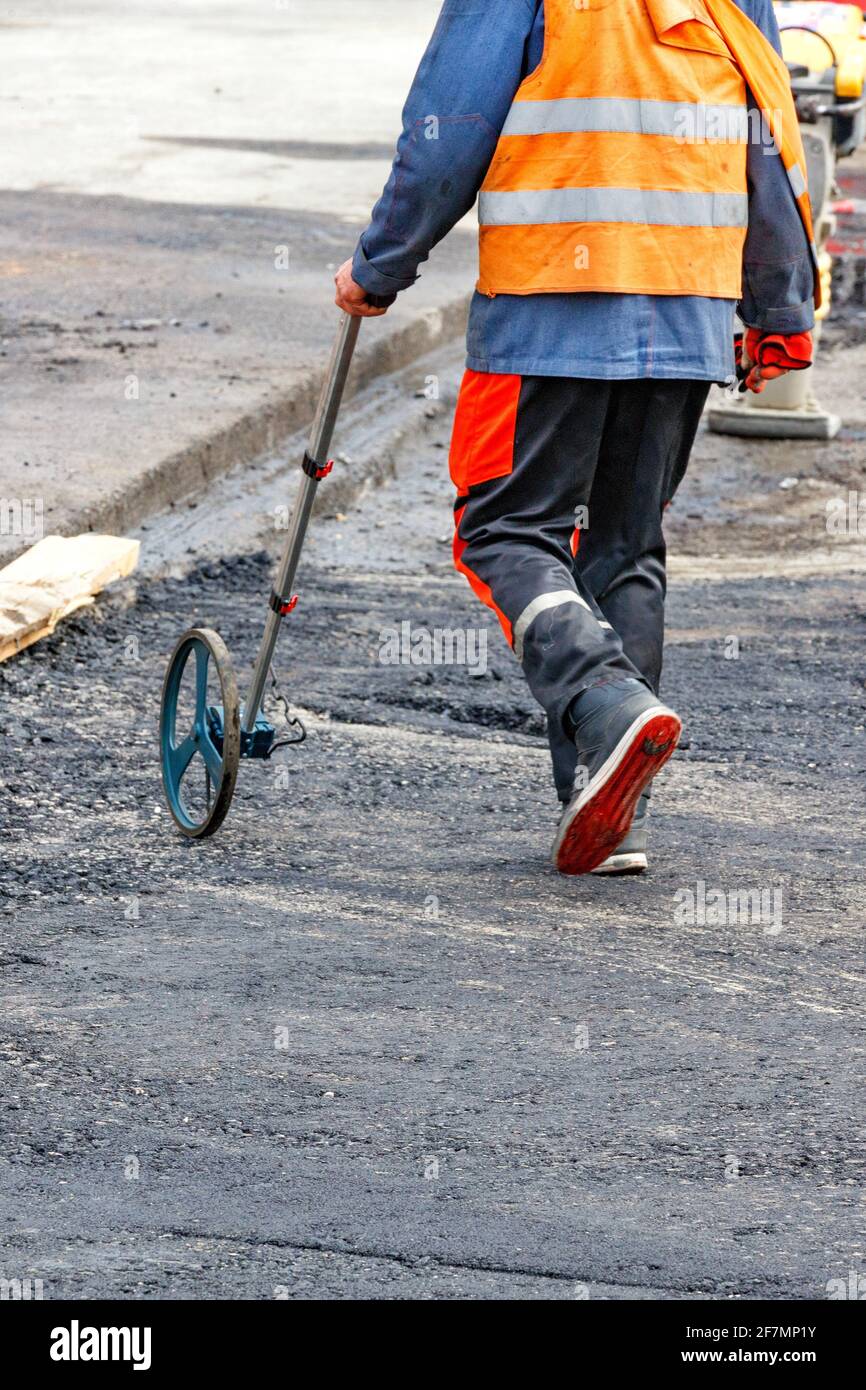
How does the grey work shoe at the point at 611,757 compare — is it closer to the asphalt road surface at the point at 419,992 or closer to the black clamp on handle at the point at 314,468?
the asphalt road surface at the point at 419,992

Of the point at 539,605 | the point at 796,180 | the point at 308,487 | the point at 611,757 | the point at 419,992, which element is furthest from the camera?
the point at 308,487

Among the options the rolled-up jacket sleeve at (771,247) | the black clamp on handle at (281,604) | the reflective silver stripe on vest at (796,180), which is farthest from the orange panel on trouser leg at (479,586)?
the reflective silver stripe on vest at (796,180)

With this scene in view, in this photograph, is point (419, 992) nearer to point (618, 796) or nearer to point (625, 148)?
point (618, 796)

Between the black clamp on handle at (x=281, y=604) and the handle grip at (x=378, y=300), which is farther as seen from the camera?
the black clamp on handle at (x=281, y=604)

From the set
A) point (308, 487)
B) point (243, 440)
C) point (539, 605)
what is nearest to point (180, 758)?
point (308, 487)

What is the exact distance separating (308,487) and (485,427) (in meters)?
0.46

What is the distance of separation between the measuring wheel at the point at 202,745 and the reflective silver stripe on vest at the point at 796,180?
4.68 feet

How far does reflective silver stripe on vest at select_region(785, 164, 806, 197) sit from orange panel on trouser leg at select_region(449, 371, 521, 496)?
0.67 m

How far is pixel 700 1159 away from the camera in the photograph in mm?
2908

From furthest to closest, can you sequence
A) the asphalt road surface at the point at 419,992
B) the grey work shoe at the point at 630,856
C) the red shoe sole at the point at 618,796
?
the grey work shoe at the point at 630,856 → the red shoe sole at the point at 618,796 → the asphalt road surface at the point at 419,992

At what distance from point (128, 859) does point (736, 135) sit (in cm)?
181

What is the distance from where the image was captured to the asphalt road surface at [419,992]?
8.85ft

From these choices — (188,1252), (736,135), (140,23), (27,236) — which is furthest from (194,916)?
(140,23)

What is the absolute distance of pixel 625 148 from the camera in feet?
11.8
